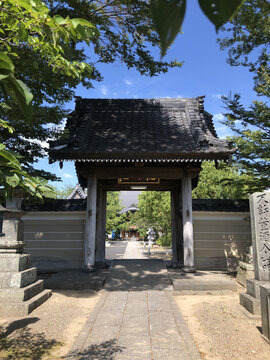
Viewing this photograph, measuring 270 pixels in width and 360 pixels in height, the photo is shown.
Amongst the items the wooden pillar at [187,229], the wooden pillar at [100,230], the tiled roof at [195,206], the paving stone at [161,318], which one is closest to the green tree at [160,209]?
the tiled roof at [195,206]

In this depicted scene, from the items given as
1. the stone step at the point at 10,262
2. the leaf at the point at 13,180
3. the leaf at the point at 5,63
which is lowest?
the stone step at the point at 10,262

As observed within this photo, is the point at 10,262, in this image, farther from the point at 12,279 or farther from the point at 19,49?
the point at 19,49

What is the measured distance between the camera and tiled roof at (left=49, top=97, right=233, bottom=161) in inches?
293

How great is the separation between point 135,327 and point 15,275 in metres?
2.90

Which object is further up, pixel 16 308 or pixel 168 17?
pixel 168 17

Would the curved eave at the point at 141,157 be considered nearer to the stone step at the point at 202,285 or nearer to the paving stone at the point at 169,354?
the stone step at the point at 202,285

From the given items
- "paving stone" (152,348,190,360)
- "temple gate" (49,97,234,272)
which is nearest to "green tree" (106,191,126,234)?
"temple gate" (49,97,234,272)

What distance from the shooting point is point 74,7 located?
A: 587cm

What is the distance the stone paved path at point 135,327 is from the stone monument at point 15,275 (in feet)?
4.87

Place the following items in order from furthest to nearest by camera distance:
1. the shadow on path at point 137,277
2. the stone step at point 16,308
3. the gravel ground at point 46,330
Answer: the shadow on path at point 137,277
the stone step at point 16,308
the gravel ground at point 46,330

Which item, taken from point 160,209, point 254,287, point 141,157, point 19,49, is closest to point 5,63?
point 19,49

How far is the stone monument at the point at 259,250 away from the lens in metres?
5.30

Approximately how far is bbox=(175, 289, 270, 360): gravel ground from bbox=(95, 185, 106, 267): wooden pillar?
425cm

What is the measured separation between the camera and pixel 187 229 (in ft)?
26.7
